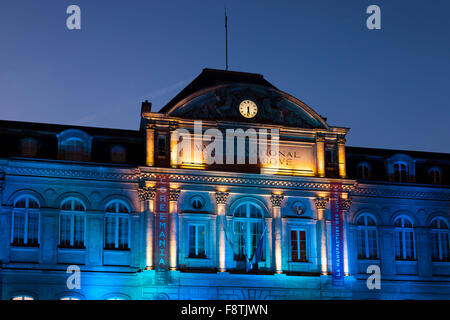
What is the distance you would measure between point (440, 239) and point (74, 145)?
21.7 m

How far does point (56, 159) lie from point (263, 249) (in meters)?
11.9

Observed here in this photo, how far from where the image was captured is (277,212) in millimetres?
41719

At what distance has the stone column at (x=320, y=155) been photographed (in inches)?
1698

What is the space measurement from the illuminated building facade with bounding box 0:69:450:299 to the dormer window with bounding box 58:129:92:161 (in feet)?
0.19

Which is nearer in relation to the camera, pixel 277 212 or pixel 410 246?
pixel 277 212

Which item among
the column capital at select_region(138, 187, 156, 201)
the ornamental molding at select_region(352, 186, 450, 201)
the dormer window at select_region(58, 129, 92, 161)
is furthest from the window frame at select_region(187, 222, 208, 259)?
the ornamental molding at select_region(352, 186, 450, 201)

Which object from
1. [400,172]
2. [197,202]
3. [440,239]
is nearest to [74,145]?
[197,202]

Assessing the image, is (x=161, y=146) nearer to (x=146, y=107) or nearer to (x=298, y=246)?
(x=146, y=107)

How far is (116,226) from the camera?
40.1 m

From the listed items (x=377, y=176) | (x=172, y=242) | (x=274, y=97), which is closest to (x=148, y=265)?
(x=172, y=242)

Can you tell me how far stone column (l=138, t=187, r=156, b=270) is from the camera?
39.1 metres

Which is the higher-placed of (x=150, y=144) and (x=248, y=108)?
(x=248, y=108)

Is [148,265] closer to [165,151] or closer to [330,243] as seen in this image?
[165,151]

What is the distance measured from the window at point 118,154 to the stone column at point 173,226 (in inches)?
133
